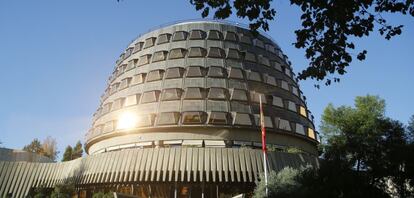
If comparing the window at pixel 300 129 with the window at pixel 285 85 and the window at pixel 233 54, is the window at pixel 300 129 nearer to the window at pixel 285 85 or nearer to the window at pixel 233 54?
the window at pixel 285 85

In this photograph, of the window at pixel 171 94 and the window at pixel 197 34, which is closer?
the window at pixel 171 94

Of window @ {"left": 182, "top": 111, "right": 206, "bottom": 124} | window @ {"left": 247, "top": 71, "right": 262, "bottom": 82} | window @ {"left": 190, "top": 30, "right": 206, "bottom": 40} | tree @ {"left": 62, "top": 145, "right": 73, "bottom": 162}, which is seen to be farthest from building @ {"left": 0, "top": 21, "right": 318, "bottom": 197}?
tree @ {"left": 62, "top": 145, "right": 73, "bottom": 162}

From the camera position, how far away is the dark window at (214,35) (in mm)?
52562

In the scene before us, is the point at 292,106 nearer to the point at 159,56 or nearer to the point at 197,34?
the point at 197,34

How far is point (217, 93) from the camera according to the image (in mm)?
46312

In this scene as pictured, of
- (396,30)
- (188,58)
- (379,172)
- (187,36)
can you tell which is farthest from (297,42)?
(187,36)

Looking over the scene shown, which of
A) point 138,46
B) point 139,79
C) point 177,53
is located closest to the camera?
point 139,79

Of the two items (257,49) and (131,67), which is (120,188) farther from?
(257,49)

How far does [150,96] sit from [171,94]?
2.70 meters

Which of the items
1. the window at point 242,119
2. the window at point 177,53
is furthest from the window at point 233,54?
the window at point 242,119

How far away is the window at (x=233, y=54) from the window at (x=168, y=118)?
35.8ft

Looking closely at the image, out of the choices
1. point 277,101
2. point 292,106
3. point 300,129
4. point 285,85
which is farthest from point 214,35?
point 300,129

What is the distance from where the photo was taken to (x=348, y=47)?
13680 mm

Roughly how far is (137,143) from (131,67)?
12.5m
